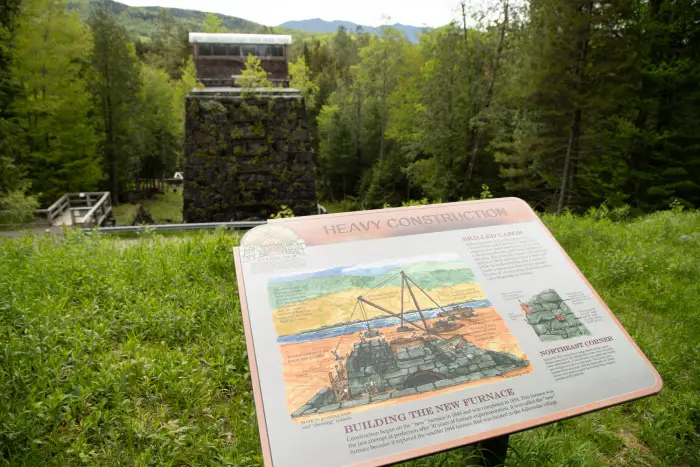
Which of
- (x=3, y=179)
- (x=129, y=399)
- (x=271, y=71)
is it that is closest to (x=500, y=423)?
(x=129, y=399)

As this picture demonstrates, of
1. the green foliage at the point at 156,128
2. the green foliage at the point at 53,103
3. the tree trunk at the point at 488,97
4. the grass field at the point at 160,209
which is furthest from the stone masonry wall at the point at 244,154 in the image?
the green foliage at the point at 156,128

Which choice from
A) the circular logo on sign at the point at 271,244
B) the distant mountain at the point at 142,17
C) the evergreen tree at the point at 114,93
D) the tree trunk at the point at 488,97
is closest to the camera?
the circular logo on sign at the point at 271,244

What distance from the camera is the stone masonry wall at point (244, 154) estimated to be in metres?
15.5

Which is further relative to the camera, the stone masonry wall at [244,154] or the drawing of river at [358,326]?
the stone masonry wall at [244,154]

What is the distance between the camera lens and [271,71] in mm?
20719

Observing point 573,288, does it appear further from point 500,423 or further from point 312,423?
Answer: point 312,423

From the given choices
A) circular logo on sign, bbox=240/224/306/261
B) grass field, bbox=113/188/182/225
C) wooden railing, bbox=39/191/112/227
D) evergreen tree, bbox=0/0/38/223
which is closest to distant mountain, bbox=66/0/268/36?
grass field, bbox=113/188/182/225

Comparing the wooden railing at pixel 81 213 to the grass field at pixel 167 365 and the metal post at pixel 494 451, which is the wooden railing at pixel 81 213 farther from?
the metal post at pixel 494 451

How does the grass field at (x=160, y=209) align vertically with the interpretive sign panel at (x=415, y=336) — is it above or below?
below

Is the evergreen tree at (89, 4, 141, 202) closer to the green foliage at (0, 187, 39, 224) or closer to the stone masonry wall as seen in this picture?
the stone masonry wall

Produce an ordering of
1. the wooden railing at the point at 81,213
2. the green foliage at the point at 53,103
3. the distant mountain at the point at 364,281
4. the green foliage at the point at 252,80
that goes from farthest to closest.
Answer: the green foliage at the point at 53,103 < the green foliage at the point at 252,80 < the wooden railing at the point at 81,213 < the distant mountain at the point at 364,281

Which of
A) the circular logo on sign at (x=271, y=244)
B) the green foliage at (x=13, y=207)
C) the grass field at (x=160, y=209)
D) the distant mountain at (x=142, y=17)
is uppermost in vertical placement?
the distant mountain at (x=142, y=17)

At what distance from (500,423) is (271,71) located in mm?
20820

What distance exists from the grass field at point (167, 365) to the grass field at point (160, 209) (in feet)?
55.2
